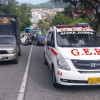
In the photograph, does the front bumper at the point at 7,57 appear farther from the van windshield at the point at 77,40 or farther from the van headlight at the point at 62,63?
the van headlight at the point at 62,63

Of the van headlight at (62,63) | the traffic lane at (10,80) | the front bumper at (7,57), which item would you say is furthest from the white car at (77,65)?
the front bumper at (7,57)

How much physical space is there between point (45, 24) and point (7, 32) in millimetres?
68015

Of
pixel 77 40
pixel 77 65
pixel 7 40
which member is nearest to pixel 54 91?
pixel 77 65

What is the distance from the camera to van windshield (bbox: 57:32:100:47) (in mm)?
6903

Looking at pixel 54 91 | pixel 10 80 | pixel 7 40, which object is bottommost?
pixel 10 80

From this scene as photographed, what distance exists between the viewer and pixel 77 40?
711 centimetres

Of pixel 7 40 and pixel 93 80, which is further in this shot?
pixel 7 40

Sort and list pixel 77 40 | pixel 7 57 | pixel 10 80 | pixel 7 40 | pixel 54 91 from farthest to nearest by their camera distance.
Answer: pixel 7 40
pixel 7 57
pixel 10 80
pixel 77 40
pixel 54 91

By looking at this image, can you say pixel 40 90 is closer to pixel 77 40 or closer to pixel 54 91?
pixel 54 91

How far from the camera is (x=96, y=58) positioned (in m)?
5.91

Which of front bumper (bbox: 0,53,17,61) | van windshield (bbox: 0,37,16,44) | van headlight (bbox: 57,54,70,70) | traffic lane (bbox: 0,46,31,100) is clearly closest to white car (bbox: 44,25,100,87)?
van headlight (bbox: 57,54,70,70)

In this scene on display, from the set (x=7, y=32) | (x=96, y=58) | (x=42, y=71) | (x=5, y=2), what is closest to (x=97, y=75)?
(x=96, y=58)

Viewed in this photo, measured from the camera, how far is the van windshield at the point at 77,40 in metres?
6.90

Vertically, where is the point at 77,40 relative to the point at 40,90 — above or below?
above
